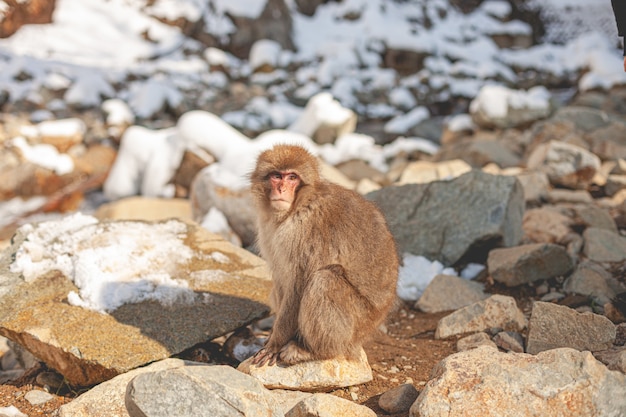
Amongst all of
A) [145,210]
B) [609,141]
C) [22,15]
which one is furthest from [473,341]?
[22,15]

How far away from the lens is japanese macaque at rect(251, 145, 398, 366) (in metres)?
2.51

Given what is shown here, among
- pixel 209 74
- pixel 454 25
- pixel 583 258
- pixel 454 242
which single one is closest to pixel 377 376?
pixel 454 242

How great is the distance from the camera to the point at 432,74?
16.5 meters

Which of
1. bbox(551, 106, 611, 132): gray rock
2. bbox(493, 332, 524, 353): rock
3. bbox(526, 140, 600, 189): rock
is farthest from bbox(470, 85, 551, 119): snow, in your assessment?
bbox(493, 332, 524, 353): rock

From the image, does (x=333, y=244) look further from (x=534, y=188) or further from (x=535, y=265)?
(x=534, y=188)

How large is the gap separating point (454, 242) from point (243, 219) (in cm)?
192

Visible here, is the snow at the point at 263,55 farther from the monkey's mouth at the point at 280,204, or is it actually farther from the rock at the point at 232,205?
the monkey's mouth at the point at 280,204

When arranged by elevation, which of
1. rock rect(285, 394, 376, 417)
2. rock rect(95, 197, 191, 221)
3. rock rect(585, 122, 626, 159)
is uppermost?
rock rect(285, 394, 376, 417)

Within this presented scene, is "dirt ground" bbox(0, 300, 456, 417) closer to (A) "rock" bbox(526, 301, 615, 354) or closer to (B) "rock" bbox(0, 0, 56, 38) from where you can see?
(A) "rock" bbox(526, 301, 615, 354)

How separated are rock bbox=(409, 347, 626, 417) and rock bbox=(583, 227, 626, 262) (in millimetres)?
2264

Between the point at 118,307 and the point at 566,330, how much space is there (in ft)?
7.33

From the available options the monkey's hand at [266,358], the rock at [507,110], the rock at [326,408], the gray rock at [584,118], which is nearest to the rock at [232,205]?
the monkey's hand at [266,358]

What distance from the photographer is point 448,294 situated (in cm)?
375

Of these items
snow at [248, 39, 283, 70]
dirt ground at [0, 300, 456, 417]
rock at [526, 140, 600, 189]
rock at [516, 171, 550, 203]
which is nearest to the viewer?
dirt ground at [0, 300, 456, 417]
